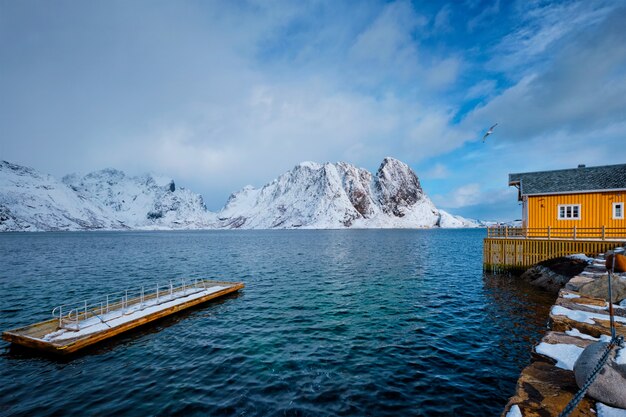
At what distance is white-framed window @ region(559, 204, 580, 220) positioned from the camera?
3106cm

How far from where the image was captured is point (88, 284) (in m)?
31.5

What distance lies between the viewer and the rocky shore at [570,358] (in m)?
5.69

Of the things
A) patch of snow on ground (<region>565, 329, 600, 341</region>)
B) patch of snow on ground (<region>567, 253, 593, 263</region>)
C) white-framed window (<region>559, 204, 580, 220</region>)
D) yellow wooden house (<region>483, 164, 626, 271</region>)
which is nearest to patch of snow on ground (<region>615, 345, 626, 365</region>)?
patch of snow on ground (<region>565, 329, 600, 341</region>)

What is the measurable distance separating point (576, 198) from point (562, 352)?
31.0m

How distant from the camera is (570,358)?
303 inches

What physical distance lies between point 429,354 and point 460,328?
453cm

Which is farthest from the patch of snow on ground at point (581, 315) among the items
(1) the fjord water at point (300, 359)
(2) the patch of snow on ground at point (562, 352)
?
(1) the fjord water at point (300, 359)

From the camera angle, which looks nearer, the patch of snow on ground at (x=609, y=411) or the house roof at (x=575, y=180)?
the patch of snow on ground at (x=609, y=411)

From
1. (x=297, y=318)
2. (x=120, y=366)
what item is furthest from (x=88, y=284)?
(x=297, y=318)

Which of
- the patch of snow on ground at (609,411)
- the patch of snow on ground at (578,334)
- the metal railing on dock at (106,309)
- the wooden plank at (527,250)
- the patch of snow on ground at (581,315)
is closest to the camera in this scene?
the patch of snow on ground at (609,411)

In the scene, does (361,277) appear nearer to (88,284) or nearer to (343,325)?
(343,325)

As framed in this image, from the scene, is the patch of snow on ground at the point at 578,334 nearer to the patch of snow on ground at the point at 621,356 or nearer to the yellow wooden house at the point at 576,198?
the patch of snow on ground at the point at 621,356

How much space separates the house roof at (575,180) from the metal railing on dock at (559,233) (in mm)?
→ 3932

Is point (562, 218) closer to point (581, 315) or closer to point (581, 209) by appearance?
point (581, 209)
